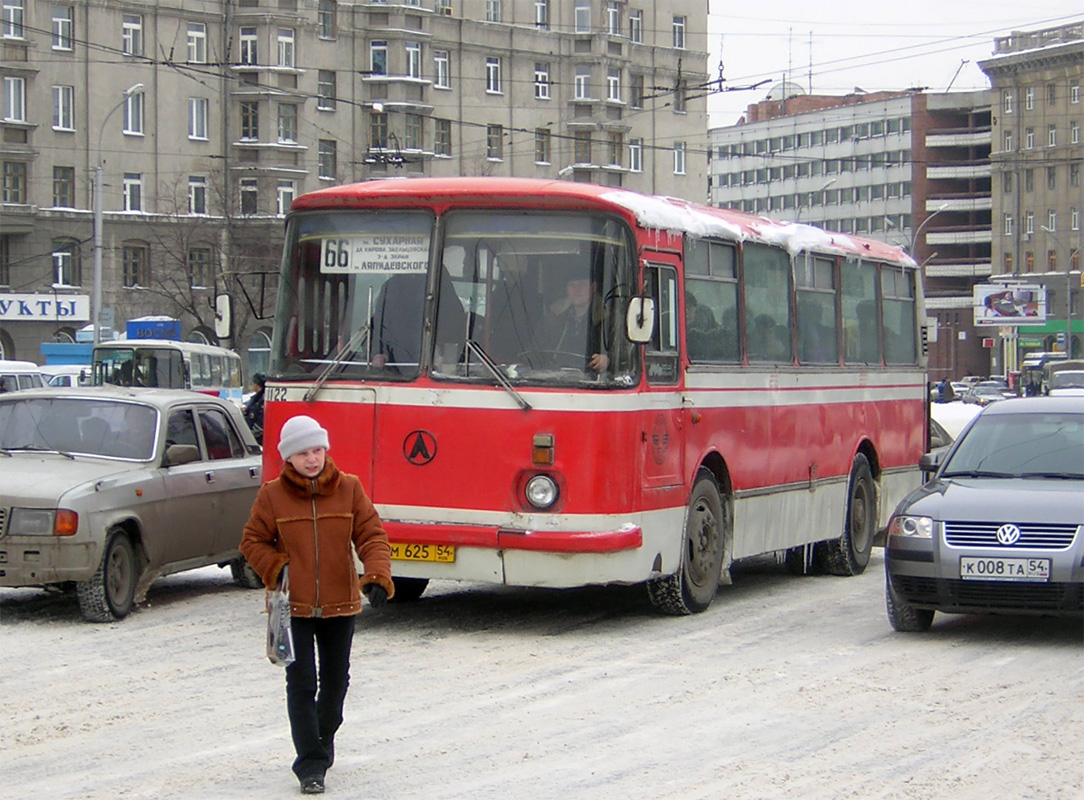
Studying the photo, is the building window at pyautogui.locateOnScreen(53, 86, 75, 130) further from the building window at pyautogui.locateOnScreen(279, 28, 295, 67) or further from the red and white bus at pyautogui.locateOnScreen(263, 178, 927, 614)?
the red and white bus at pyautogui.locateOnScreen(263, 178, 927, 614)

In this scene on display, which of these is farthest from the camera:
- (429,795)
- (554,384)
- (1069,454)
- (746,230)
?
(746,230)

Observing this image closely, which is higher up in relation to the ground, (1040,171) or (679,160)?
(1040,171)

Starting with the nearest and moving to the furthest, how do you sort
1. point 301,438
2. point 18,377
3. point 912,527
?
1. point 301,438
2. point 912,527
3. point 18,377

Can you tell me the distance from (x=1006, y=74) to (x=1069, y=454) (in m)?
111

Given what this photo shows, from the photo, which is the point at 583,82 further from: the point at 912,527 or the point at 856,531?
the point at 912,527

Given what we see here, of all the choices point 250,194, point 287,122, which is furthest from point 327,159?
point 250,194

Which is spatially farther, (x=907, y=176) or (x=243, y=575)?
(x=907, y=176)

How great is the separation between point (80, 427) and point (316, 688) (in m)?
6.84

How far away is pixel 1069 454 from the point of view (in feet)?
41.3

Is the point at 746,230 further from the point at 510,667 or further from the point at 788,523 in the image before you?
the point at 510,667

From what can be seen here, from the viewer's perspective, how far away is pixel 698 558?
520 inches

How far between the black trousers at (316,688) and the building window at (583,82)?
78132 millimetres

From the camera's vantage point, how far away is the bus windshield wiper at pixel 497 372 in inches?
463

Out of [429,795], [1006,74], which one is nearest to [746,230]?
[429,795]
